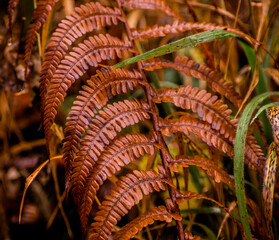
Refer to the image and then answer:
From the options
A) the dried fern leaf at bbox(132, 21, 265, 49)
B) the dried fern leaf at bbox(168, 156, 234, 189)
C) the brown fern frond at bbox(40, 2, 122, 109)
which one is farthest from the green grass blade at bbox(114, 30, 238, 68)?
the dried fern leaf at bbox(168, 156, 234, 189)

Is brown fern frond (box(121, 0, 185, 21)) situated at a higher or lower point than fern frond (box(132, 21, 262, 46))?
higher

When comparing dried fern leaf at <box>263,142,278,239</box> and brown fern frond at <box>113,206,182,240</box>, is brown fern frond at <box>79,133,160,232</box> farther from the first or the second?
dried fern leaf at <box>263,142,278,239</box>

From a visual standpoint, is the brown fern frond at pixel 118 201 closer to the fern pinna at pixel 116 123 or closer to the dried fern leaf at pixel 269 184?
the fern pinna at pixel 116 123

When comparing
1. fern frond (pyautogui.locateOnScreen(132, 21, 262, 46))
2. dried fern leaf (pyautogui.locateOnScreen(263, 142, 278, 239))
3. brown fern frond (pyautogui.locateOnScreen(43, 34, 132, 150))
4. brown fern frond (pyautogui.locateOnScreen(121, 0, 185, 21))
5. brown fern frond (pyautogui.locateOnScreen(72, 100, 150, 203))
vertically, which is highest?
brown fern frond (pyautogui.locateOnScreen(121, 0, 185, 21))

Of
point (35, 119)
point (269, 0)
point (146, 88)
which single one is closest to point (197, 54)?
point (269, 0)

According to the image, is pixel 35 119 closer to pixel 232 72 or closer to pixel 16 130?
pixel 16 130

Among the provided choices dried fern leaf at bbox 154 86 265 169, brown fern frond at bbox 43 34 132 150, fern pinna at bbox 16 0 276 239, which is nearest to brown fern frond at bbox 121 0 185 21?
fern pinna at bbox 16 0 276 239

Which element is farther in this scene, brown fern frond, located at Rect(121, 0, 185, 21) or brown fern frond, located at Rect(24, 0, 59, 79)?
brown fern frond, located at Rect(121, 0, 185, 21)
